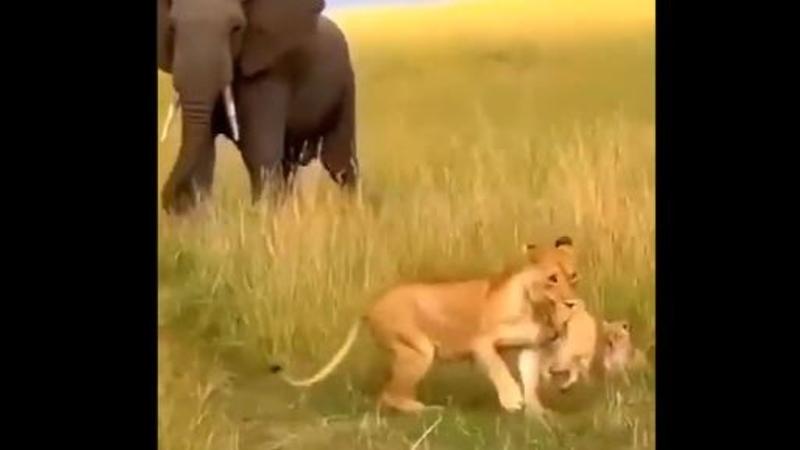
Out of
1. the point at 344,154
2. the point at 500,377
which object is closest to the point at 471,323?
the point at 500,377

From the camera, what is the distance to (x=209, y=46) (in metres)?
1.09

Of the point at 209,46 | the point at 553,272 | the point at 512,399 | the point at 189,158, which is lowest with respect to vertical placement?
the point at 512,399

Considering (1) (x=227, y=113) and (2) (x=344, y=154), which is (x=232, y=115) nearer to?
(1) (x=227, y=113)

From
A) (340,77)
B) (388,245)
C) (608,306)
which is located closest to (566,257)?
(608,306)

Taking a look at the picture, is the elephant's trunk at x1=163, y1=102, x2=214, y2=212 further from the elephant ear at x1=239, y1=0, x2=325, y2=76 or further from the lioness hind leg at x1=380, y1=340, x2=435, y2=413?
the lioness hind leg at x1=380, y1=340, x2=435, y2=413

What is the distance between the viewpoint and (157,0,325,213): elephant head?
43.0 inches

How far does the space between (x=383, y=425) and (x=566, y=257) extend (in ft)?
0.72

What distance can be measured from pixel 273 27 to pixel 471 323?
0.32 metres

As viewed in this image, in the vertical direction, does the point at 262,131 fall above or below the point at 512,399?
above

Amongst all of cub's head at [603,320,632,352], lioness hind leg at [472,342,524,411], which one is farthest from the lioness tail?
cub's head at [603,320,632,352]

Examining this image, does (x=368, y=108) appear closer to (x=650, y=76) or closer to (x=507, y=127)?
(x=507, y=127)

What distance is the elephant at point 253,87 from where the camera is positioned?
1094 mm

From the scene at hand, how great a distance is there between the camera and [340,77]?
1107 millimetres

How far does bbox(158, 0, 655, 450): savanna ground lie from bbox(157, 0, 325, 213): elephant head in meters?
0.02
